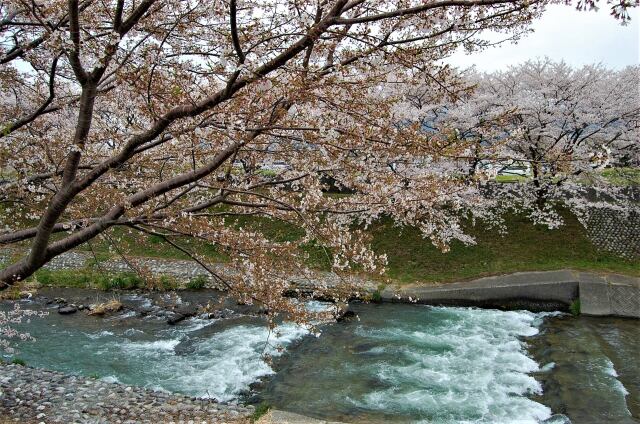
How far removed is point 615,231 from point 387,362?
11.4 m

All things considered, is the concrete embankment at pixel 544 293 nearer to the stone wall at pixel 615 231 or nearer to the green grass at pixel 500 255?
the green grass at pixel 500 255

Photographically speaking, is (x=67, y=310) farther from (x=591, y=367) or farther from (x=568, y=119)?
(x=568, y=119)

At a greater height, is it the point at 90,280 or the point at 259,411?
the point at 90,280

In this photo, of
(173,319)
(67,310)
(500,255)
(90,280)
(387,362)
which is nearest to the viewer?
(387,362)

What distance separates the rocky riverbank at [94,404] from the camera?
6.32m

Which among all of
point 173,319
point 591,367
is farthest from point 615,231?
point 173,319

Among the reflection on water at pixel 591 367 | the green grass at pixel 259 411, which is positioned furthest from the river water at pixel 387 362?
the green grass at pixel 259 411

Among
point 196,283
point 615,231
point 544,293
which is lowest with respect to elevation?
point 544,293

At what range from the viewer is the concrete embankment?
40.7ft

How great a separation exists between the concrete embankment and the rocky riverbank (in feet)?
22.9

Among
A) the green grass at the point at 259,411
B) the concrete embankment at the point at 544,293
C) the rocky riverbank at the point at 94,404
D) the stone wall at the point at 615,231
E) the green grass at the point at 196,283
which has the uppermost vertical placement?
the stone wall at the point at 615,231

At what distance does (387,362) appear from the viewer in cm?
933

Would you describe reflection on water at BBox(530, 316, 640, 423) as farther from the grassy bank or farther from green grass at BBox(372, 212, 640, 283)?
the grassy bank

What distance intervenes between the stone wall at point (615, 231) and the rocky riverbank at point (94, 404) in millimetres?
13758
